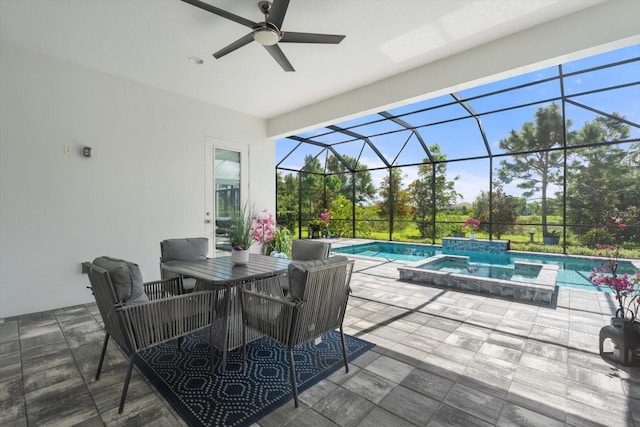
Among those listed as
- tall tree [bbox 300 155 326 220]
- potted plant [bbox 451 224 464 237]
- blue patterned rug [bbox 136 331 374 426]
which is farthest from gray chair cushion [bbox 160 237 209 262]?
potted plant [bbox 451 224 464 237]

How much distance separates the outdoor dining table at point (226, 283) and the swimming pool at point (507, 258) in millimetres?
5048

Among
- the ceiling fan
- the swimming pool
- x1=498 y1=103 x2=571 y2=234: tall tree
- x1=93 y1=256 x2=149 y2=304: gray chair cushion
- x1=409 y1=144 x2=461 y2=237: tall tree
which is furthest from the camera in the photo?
x1=409 y1=144 x2=461 y2=237: tall tree

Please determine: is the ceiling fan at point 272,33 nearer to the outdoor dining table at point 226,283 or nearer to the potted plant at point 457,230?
the outdoor dining table at point 226,283

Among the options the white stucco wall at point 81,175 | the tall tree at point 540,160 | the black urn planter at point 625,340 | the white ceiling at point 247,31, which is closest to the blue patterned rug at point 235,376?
the black urn planter at point 625,340

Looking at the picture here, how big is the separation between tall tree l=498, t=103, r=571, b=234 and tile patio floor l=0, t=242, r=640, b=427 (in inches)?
318

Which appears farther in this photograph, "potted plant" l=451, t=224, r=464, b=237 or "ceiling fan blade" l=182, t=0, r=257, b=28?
"potted plant" l=451, t=224, r=464, b=237

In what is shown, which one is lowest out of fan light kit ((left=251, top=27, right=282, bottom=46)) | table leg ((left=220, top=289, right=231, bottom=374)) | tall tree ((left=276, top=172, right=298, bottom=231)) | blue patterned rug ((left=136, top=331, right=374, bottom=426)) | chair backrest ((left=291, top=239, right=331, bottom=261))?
blue patterned rug ((left=136, top=331, right=374, bottom=426))

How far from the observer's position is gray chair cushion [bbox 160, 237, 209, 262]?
3.07 meters

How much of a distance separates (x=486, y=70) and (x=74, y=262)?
5519 mm

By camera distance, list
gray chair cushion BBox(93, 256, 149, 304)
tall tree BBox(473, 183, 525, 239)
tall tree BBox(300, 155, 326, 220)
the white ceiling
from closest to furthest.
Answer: gray chair cushion BBox(93, 256, 149, 304)
the white ceiling
tall tree BBox(473, 183, 525, 239)
tall tree BBox(300, 155, 326, 220)

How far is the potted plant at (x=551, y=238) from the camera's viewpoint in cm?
914

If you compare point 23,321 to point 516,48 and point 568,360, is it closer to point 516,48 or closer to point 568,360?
point 568,360

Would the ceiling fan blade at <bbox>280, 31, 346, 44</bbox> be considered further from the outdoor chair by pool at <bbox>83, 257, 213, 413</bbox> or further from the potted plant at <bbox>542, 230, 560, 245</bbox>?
the potted plant at <bbox>542, 230, 560, 245</bbox>

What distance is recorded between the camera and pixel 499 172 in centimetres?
1092
